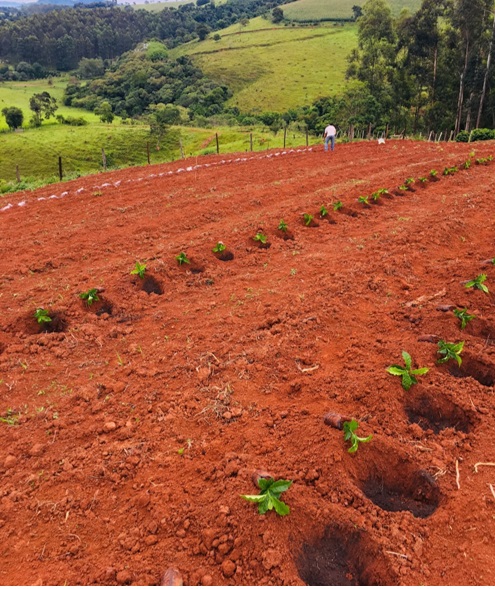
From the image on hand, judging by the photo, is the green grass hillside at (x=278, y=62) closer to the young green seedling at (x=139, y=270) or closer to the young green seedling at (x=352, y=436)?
the young green seedling at (x=139, y=270)

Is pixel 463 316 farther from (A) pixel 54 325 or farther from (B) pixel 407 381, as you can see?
(A) pixel 54 325

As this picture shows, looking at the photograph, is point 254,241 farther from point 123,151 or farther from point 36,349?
point 123,151

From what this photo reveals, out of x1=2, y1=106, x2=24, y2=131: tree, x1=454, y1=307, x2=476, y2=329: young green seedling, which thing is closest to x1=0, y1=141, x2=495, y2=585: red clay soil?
x1=454, y1=307, x2=476, y2=329: young green seedling

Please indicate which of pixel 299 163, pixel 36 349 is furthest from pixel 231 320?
pixel 299 163

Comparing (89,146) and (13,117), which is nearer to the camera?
(89,146)

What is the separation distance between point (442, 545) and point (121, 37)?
5524 inches

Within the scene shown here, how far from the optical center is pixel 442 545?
2.92 m

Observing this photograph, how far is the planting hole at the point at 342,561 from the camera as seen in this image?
9.41 feet

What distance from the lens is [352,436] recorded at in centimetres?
361

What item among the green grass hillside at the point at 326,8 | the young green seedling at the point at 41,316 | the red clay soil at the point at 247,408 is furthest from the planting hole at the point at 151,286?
the green grass hillside at the point at 326,8

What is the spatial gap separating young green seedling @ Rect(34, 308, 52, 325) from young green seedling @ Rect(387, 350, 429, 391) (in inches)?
178

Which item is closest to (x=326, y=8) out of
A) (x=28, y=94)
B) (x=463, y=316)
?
(x=28, y=94)

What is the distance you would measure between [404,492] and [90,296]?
15.9ft

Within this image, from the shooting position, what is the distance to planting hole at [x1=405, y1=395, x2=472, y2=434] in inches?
157
